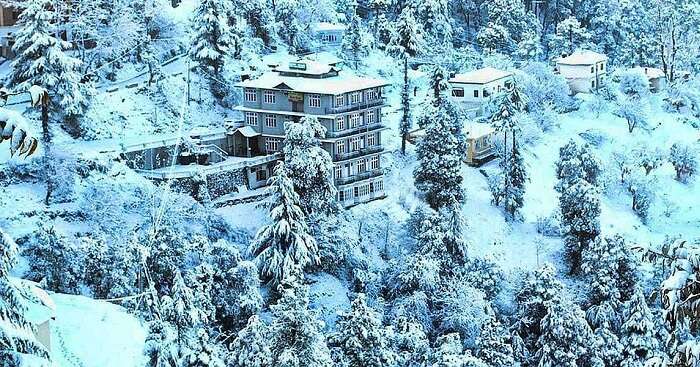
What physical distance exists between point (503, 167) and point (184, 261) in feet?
78.0

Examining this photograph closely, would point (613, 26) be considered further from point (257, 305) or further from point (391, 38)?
point (257, 305)

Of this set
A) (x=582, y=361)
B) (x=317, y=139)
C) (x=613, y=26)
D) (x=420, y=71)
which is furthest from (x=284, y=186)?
(x=613, y=26)

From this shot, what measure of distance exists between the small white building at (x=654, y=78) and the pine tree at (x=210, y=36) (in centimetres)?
3590

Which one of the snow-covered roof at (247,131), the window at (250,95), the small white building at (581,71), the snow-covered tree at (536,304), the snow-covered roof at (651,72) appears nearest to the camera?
the snow-covered tree at (536,304)

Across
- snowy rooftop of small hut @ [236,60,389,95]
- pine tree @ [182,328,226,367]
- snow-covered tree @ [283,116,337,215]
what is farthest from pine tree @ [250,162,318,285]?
pine tree @ [182,328,226,367]

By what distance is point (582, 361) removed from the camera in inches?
1614

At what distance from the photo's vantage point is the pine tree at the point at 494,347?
3838cm

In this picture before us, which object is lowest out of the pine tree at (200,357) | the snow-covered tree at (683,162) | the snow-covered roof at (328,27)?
the snow-covered tree at (683,162)

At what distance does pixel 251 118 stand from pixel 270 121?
1.18 m

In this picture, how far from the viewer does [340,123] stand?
50500 mm

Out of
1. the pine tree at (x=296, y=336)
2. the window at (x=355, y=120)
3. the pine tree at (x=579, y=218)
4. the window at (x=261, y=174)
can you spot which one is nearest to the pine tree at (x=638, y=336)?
the pine tree at (x=579, y=218)

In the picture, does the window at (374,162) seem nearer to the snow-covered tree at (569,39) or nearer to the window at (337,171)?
the window at (337,171)

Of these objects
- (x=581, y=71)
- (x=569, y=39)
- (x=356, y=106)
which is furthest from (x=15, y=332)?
(x=569, y=39)

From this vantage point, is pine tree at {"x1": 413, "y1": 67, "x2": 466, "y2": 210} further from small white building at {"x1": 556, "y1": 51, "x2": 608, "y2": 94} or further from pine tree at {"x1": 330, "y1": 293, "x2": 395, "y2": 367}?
small white building at {"x1": 556, "y1": 51, "x2": 608, "y2": 94}
